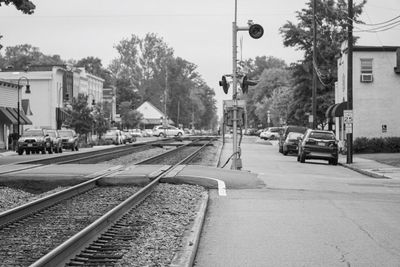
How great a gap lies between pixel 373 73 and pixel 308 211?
119 feet

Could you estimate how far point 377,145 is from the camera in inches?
1863

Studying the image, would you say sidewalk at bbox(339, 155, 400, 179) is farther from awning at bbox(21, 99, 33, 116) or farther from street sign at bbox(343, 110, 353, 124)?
awning at bbox(21, 99, 33, 116)

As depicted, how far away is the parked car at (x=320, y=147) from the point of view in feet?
122

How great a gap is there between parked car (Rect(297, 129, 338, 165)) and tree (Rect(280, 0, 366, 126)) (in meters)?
31.3

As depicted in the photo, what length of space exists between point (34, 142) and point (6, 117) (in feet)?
52.0

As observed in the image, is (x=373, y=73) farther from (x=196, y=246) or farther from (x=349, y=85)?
(x=196, y=246)

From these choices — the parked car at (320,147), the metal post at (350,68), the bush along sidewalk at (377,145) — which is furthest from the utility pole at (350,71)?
the bush along sidewalk at (377,145)

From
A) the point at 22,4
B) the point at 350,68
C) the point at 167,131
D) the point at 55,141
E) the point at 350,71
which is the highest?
the point at 22,4

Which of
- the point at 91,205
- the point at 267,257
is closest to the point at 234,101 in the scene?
the point at 91,205

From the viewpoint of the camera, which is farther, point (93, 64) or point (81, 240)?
point (93, 64)

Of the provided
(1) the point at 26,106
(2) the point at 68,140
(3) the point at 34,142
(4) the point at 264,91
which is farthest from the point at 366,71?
(4) the point at 264,91

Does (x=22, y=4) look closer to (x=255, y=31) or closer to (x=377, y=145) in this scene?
(x=255, y=31)

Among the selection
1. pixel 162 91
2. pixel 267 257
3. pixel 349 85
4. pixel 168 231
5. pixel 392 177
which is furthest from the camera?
pixel 162 91

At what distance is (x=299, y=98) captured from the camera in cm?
7281
